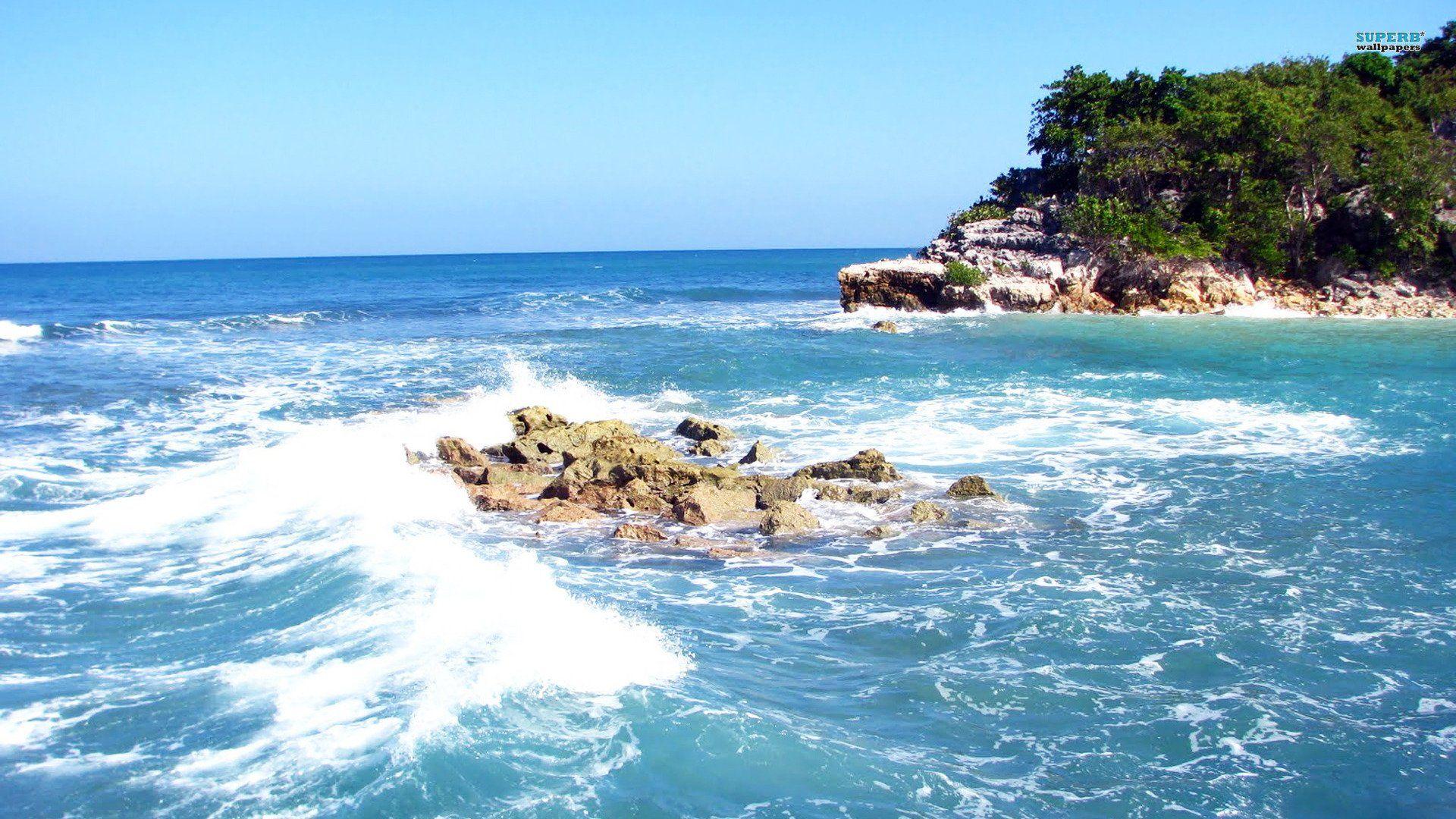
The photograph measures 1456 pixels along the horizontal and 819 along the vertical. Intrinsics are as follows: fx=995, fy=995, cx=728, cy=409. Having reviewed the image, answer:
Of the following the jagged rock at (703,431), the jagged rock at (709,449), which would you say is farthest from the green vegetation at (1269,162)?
the jagged rock at (709,449)

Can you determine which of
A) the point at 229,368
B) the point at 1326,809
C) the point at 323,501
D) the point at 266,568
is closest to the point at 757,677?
the point at 1326,809

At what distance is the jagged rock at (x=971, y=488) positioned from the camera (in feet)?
45.0

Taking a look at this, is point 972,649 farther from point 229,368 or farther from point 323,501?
point 229,368

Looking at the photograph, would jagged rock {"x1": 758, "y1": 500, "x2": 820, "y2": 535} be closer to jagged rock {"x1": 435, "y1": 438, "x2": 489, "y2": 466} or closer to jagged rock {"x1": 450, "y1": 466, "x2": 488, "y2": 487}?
jagged rock {"x1": 450, "y1": 466, "x2": 488, "y2": 487}

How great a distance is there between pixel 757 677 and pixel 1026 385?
16648 millimetres

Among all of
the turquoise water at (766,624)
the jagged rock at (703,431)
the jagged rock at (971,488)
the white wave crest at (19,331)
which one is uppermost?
the white wave crest at (19,331)

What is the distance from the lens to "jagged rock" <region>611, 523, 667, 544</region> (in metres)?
12.2

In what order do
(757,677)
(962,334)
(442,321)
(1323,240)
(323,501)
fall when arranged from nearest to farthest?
(757,677), (323,501), (962,334), (1323,240), (442,321)

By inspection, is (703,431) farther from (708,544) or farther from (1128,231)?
Answer: (1128,231)

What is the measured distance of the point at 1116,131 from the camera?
39.5 meters

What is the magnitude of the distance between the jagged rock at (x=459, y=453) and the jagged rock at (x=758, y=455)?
4.30m

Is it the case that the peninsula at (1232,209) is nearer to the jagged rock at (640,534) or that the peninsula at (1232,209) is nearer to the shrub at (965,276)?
the shrub at (965,276)

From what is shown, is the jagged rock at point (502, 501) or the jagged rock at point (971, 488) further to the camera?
the jagged rock at point (502, 501)

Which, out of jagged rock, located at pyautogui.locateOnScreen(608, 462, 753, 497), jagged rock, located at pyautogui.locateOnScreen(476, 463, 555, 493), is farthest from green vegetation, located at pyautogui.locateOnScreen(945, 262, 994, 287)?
jagged rock, located at pyautogui.locateOnScreen(476, 463, 555, 493)
